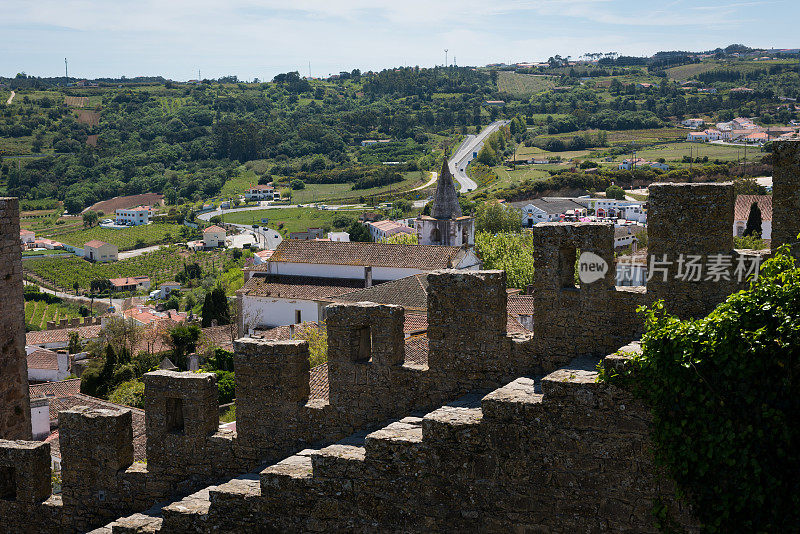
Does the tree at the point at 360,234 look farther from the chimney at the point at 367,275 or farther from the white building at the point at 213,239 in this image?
the white building at the point at 213,239

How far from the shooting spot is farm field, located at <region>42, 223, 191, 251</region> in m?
138

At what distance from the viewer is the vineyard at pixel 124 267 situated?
113 meters

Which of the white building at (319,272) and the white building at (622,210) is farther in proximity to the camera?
the white building at (622,210)

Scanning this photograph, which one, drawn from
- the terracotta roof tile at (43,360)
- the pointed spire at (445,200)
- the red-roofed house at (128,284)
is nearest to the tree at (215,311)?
the terracotta roof tile at (43,360)

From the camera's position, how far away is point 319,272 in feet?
165

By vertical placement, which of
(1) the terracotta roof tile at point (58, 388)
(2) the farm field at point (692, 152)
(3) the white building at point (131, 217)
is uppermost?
(2) the farm field at point (692, 152)

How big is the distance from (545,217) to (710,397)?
278ft

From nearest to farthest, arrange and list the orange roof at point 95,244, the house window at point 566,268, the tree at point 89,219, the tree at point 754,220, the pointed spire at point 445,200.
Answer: the house window at point 566,268
the tree at point 754,220
the pointed spire at point 445,200
the orange roof at point 95,244
the tree at point 89,219

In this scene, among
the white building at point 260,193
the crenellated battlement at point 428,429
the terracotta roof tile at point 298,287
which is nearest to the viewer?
the crenellated battlement at point 428,429

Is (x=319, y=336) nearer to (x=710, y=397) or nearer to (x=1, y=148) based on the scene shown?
(x=710, y=397)

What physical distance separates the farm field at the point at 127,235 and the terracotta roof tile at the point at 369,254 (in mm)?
92751

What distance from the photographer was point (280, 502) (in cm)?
895

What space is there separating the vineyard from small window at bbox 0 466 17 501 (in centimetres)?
9723

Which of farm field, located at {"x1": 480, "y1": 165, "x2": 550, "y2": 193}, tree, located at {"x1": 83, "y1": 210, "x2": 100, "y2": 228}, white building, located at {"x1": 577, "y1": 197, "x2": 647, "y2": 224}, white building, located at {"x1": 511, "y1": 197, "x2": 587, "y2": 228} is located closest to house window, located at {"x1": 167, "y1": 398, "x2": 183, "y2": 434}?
white building, located at {"x1": 577, "y1": 197, "x2": 647, "y2": 224}
